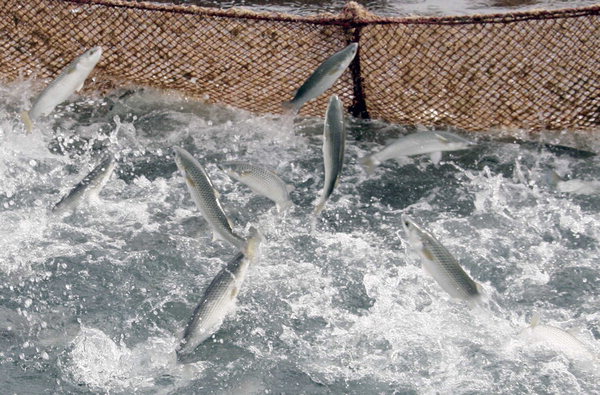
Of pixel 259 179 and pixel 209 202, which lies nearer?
pixel 209 202

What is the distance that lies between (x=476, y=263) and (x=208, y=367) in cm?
167

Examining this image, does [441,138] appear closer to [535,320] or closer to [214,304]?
[535,320]

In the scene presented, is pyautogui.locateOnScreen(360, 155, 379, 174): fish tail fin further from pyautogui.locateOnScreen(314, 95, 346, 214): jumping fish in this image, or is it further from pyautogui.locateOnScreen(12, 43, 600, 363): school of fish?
pyautogui.locateOnScreen(314, 95, 346, 214): jumping fish

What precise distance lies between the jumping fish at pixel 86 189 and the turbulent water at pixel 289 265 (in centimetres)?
22

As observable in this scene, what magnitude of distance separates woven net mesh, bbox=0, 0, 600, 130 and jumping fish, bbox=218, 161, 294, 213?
146 cm

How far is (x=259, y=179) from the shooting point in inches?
202

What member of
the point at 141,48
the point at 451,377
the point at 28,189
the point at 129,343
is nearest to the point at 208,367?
the point at 129,343

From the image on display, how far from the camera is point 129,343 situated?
15.1 ft

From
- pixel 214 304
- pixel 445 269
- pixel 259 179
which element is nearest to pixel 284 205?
pixel 259 179

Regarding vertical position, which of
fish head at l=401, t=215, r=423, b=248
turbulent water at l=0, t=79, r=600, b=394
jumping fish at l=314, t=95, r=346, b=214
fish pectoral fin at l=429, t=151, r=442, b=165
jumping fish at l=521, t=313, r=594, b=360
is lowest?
turbulent water at l=0, t=79, r=600, b=394

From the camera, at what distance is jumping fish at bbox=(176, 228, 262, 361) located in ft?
13.9

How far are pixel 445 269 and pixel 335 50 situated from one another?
8.44 feet

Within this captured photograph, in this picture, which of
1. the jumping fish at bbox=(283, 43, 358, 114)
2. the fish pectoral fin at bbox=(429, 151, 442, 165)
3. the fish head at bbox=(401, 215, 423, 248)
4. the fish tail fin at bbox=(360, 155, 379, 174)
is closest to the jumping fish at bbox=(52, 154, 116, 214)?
the jumping fish at bbox=(283, 43, 358, 114)

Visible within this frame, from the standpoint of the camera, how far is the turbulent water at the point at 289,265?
176 inches
